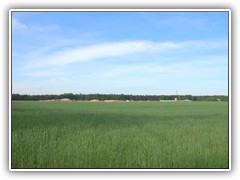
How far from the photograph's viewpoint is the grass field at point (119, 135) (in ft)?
9.43

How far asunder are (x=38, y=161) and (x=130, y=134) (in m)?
0.76

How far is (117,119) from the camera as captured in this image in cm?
312

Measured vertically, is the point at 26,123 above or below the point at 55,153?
above

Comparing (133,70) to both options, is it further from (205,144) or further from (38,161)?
(38,161)

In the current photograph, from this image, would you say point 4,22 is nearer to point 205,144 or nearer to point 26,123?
point 26,123

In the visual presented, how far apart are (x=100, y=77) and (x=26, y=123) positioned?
71 centimetres

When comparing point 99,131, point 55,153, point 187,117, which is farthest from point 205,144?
point 55,153

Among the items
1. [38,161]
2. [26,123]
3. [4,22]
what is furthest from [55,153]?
[4,22]

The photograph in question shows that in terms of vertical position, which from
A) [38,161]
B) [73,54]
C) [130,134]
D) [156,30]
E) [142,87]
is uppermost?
[156,30]

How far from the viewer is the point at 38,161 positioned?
285cm

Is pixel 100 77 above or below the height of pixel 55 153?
above

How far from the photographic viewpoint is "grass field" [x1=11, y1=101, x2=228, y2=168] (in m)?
2.87

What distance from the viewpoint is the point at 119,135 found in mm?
3006

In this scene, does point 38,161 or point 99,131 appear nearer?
Result: point 38,161
